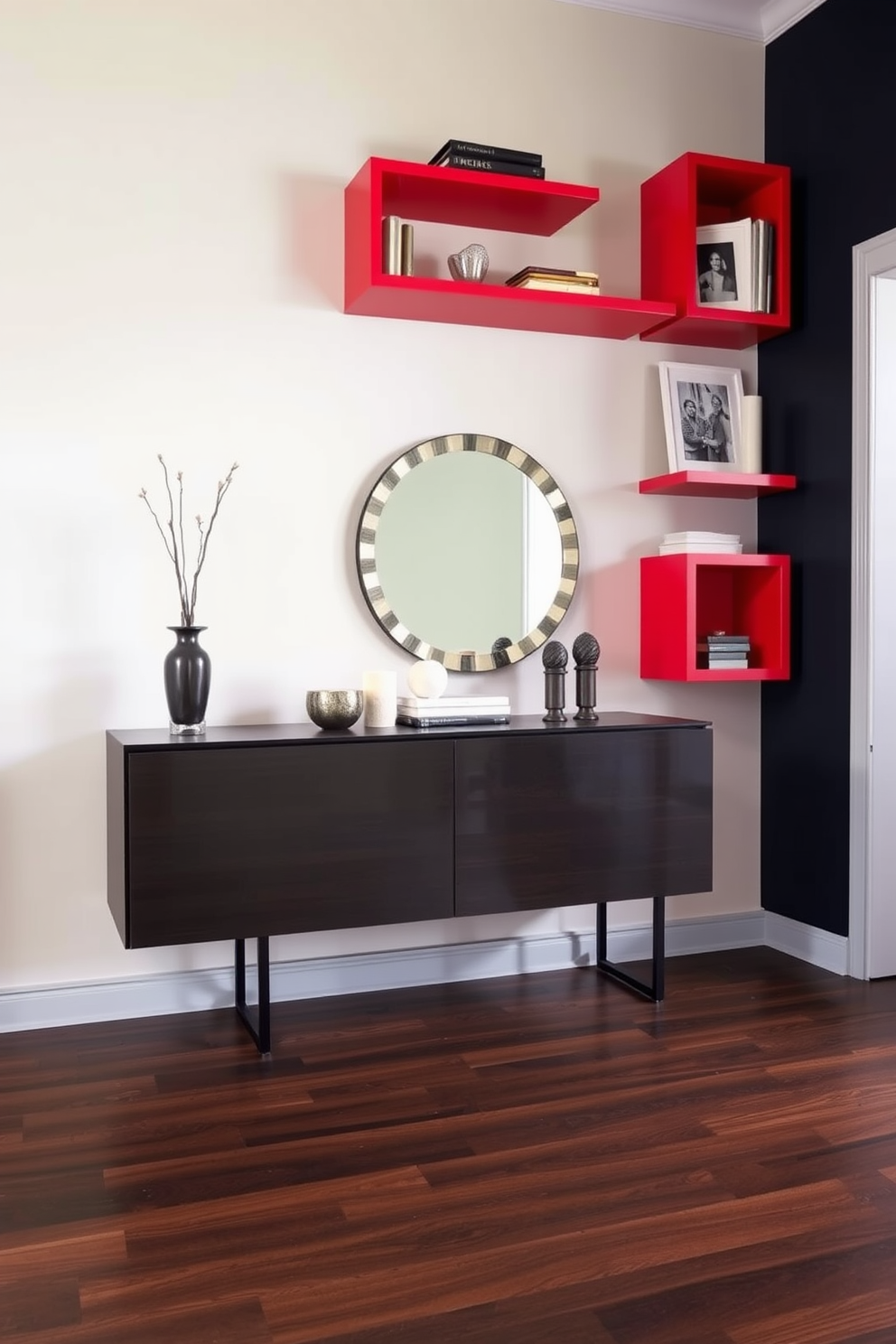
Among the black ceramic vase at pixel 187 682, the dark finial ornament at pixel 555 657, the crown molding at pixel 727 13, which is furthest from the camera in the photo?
the crown molding at pixel 727 13

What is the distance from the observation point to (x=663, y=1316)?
1759 millimetres

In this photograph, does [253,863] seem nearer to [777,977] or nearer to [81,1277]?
[81,1277]

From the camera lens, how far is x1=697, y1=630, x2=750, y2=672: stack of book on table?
11.9 ft

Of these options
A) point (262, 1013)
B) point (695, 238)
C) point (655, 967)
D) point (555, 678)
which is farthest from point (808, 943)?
point (695, 238)

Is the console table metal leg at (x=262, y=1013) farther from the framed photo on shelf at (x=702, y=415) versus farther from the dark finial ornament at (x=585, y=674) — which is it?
the framed photo on shelf at (x=702, y=415)

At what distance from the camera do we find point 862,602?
3.45 meters

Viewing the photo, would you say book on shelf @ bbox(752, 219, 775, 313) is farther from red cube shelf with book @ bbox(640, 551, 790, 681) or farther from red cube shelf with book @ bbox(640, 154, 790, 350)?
red cube shelf with book @ bbox(640, 551, 790, 681)

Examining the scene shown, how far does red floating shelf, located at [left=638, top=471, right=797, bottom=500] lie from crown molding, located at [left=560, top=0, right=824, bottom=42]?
1497mm

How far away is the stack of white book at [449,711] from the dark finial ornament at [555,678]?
6.3 inches

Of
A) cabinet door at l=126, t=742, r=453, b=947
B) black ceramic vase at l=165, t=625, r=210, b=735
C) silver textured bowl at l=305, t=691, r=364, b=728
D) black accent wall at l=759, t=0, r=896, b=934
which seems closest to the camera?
cabinet door at l=126, t=742, r=453, b=947

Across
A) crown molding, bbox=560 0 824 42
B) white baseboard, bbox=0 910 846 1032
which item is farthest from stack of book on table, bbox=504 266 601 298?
white baseboard, bbox=0 910 846 1032

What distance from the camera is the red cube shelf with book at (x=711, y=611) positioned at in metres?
3.54

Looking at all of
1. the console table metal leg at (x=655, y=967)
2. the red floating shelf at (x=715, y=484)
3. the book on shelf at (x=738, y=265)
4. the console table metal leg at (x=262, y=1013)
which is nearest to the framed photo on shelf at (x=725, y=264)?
the book on shelf at (x=738, y=265)

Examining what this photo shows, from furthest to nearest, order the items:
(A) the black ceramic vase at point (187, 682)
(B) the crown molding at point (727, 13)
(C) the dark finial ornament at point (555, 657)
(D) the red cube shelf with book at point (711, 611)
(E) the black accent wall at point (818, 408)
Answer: (B) the crown molding at point (727, 13), (D) the red cube shelf with book at point (711, 611), (E) the black accent wall at point (818, 408), (C) the dark finial ornament at point (555, 657), (A) the black ceramic vase at point (187, 682)
